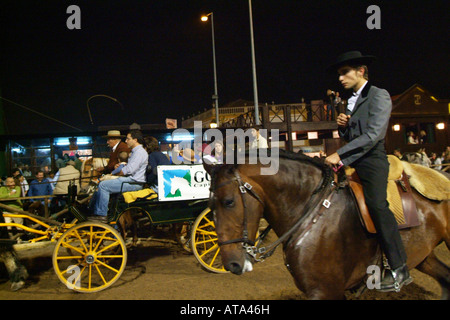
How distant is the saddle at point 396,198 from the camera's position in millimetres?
2598

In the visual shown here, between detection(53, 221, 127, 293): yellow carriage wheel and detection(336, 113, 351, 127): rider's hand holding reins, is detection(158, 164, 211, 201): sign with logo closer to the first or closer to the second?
detection(53, 221, 127, 293): yellow carriage wheel

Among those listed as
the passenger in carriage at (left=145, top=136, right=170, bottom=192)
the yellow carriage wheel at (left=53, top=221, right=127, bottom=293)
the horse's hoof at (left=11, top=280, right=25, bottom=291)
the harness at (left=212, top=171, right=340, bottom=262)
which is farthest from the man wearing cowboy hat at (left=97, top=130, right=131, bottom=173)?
the harness at (left=212, top=171, right=340, bottom=262)

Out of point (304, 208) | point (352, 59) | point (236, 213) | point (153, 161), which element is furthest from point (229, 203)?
point (153, 161)

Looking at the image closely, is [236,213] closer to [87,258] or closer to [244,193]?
[244,193]

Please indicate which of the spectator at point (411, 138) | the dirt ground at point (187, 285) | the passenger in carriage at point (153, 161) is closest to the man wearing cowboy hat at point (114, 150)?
the passenger in carriage at point (153, 161)

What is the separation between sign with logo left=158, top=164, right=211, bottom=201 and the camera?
204 inches

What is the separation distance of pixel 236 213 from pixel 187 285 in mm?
2549

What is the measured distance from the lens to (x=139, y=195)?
5.20 m

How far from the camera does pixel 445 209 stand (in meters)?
2.89

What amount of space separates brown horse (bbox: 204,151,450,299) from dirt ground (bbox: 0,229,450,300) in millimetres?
1409

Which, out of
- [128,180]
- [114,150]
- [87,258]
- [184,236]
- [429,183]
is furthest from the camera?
[184,236]

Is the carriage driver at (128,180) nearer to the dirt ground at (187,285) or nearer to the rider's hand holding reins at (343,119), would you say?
the dirt ground at (187,285)
